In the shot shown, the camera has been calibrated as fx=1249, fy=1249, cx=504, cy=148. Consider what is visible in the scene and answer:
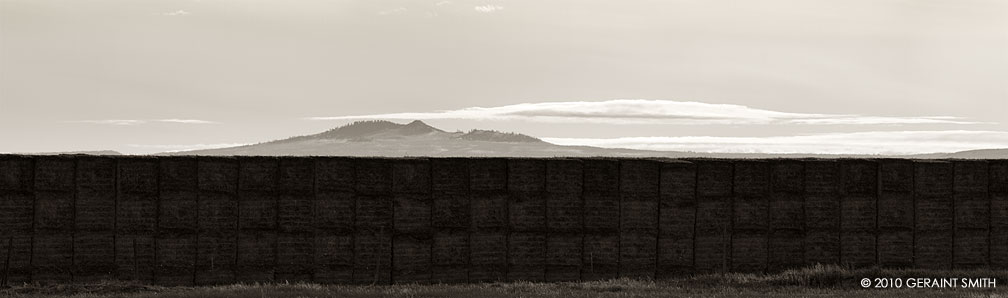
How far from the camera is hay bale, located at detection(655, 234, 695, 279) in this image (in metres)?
14.1

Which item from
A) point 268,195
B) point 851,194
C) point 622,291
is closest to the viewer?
point 622,291

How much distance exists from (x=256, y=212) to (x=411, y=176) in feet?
5.68

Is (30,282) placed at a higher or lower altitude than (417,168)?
lower

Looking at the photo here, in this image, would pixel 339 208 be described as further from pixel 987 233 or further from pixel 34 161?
pixel 987 233

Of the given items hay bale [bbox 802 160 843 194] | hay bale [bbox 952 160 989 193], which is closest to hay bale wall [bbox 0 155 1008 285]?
hay bale [bbox 802 160 843 194]

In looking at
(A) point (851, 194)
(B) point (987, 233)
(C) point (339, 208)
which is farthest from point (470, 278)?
(B) point (987, 233)

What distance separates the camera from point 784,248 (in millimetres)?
14430

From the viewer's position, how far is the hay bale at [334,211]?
13.7 meters

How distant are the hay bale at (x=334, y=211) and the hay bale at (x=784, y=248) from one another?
4819 millimetres

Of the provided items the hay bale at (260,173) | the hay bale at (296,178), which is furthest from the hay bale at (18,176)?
the hay bale at (296,178)

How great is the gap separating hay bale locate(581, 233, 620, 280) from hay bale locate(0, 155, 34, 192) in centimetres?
617

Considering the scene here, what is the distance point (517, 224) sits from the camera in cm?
1383

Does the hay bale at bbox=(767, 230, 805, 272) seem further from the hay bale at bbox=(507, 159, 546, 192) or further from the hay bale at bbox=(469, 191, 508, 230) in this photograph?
the hay bale at bbox=(469, 191, 508, 230)

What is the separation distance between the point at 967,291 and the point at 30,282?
9962mm
